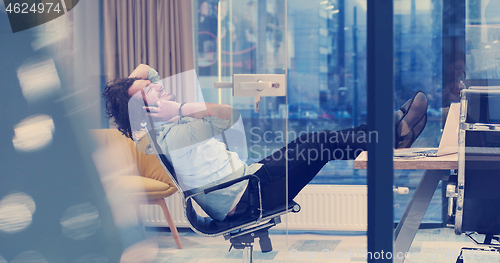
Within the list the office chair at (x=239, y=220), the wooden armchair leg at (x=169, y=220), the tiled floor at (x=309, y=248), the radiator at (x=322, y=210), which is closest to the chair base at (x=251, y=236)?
the office chair at (x=239, y=220)

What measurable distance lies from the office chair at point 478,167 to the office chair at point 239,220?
70cm

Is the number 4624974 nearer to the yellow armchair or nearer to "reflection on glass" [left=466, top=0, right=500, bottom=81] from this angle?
the yellow armchair

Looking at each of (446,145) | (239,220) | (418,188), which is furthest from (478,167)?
(239,220)

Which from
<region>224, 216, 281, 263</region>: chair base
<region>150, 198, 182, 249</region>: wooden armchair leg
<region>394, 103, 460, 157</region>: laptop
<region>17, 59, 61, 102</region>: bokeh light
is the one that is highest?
<region>17, 59, 61, 102</region>: bokeh light

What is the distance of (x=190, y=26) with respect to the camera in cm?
183

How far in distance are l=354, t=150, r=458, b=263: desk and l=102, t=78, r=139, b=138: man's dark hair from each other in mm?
999

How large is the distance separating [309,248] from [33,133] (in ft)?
4.90

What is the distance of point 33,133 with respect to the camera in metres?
1.79

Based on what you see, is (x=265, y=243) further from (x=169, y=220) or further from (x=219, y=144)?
(x=169, y=220)

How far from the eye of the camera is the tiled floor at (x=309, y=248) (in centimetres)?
192

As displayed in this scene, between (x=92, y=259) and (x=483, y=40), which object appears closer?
(x=92, y=259)

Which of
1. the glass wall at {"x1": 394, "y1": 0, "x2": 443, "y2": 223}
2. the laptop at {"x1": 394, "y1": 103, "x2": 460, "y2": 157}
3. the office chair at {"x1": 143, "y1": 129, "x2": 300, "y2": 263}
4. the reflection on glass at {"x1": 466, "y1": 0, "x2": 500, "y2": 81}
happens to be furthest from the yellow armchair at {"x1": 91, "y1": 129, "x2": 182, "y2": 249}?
the reflection on glass at {"x1": 466, "y1": 0, "x2": 500, "y2": 81}

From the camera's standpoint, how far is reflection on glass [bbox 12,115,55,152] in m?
1.78

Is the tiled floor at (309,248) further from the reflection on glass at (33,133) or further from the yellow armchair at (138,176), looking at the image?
the reflection on glass at (33,133)
